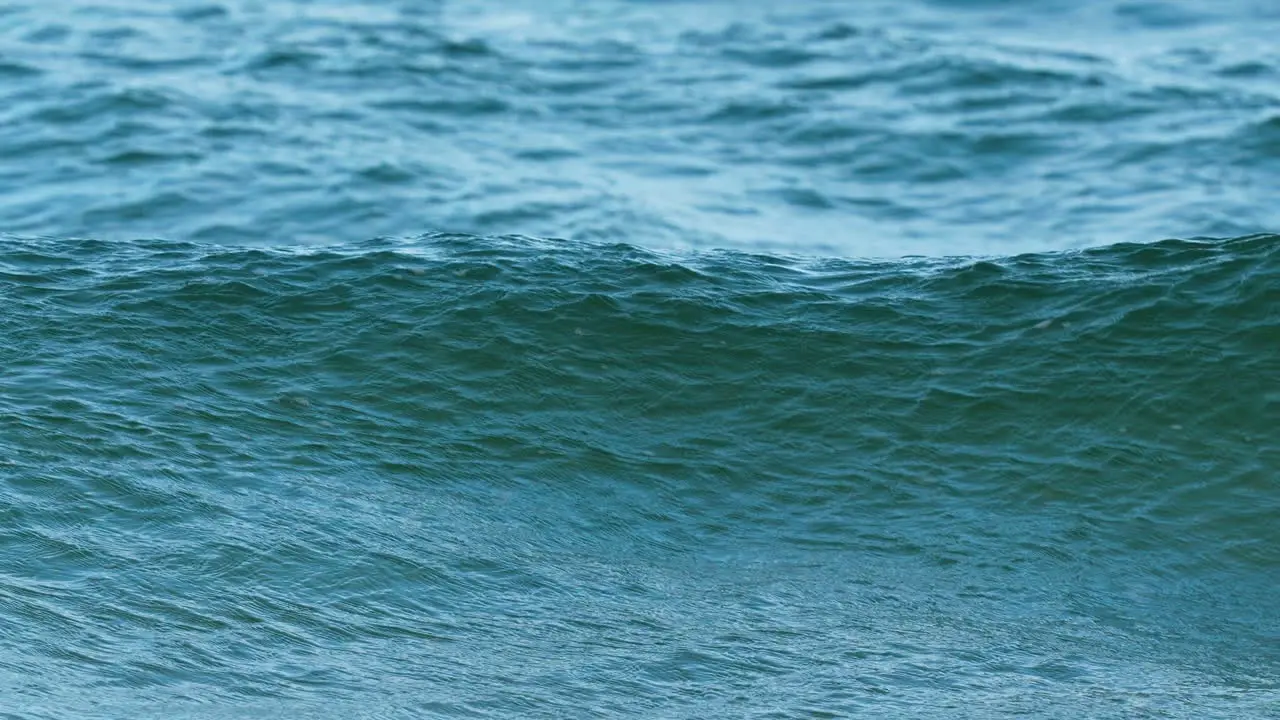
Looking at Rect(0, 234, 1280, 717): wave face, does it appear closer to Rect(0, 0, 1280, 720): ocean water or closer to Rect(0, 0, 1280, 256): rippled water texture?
Rect(0, 0, 1280, 720): ocean water

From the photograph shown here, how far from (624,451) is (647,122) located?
36.0ft

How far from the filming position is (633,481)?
28.6 feet

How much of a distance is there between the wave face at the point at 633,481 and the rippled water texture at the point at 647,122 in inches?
193

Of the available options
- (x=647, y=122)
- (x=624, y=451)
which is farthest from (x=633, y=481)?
(x=647, y=122)

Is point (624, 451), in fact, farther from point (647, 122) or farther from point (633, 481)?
point (647, 122)

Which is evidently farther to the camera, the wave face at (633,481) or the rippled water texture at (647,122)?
the rippled water texture at (647,122)

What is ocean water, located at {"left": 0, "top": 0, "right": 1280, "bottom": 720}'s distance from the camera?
666cm

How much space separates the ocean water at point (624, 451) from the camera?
6.66m

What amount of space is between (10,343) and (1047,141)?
12.5 meters

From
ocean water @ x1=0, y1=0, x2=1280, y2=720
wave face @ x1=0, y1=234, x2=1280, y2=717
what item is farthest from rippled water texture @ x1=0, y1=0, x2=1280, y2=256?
wave face @ x1=0, y1=234, x2=1280, y2=717

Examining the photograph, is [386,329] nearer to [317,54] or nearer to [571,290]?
[571,290]

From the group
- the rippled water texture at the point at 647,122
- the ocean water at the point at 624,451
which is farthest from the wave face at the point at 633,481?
the rippled water texture at the point at 647,122

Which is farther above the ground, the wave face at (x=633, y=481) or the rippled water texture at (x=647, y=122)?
the rippled water texture at (x=647, y=122)

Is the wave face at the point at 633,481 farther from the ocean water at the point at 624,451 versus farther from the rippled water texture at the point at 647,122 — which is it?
the rippled water texture at the point at 647,122
